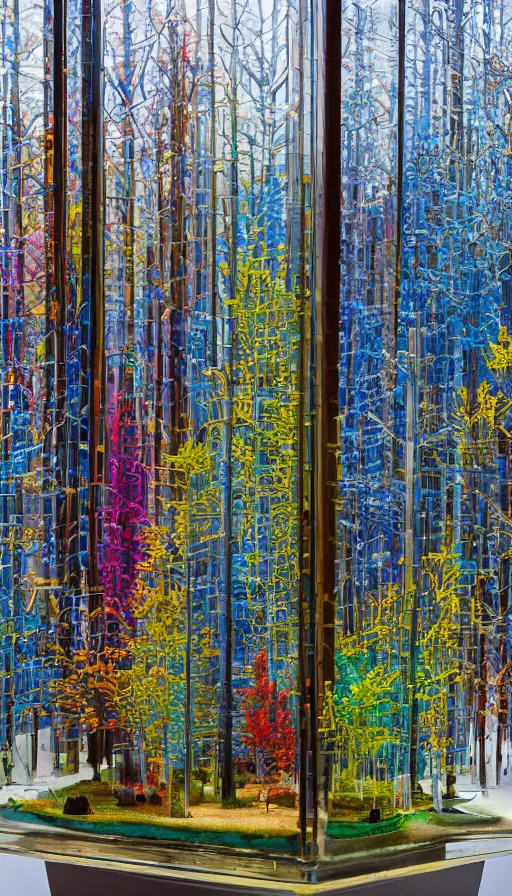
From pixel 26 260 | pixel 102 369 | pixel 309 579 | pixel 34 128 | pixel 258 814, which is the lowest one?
pixel 258 814

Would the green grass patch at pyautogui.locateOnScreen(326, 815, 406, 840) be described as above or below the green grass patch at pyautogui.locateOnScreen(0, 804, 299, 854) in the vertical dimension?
above

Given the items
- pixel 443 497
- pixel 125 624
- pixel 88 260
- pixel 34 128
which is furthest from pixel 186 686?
pixel 34 128

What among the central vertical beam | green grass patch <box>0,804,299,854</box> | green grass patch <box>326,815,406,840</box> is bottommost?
green grass patch <box>0,804,299,854</box>

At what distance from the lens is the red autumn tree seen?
93 centimetres

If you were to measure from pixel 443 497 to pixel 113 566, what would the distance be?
0.30m

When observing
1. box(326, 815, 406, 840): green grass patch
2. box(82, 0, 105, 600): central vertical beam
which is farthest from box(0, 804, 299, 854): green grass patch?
box(82, 0, 105, 600): central vertical beam

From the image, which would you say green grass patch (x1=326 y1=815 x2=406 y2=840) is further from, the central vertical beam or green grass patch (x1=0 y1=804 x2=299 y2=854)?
the central vertical beam

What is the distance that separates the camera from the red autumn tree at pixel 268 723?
93 cm

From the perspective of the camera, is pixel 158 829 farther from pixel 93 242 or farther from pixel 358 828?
pixel 93 242

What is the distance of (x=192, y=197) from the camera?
0.94 m

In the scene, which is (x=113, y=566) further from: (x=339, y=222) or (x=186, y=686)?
(x=339, y=222)

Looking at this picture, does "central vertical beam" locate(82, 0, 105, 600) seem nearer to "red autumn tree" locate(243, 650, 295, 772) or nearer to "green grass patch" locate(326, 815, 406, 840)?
"red autumn tree" locate(243, 650, 295, 772)

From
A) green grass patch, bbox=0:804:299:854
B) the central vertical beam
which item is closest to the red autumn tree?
green grass patch, bbox=0:804:299:854

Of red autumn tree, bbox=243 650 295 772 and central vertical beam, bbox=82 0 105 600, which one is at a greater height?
central vertical beam, bbox=82 0 105 600
